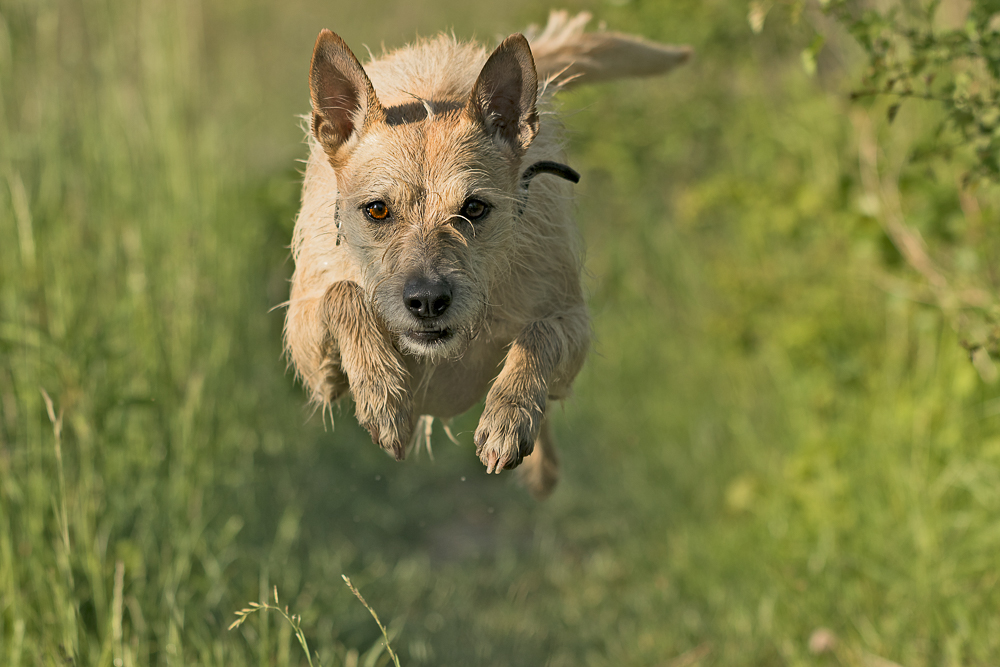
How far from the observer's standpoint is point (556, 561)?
17.8 feet

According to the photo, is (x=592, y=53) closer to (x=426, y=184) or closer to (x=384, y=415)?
(x=426, y=184)

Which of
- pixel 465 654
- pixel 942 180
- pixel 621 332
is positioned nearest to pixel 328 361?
pixel 465 654

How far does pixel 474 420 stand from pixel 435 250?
14.5 feet

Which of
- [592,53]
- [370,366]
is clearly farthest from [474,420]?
[370,366]

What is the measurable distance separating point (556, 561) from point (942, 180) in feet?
10.2

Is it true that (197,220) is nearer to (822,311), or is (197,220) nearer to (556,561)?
(556,561)

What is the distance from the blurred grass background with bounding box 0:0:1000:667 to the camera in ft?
11.6

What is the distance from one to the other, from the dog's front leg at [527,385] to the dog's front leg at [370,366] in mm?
242

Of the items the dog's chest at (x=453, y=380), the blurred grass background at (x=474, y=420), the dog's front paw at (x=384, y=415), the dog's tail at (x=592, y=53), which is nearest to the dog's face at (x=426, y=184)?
the dog's front paw at (x=384, y=415)

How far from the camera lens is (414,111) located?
2.38 m

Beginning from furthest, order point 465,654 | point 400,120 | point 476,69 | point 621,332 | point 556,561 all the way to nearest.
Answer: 1. point 621,332
2. point 556,561
3. point 465,654
4. point 476,69
5. point 400,120

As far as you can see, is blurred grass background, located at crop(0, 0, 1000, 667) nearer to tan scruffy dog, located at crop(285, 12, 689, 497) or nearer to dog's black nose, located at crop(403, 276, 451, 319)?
tan scruffy dog, located at crop(285, 12, 689, 497)

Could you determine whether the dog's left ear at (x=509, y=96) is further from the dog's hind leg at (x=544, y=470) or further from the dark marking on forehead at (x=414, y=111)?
the dog's hind leg at (x=544, y=470)

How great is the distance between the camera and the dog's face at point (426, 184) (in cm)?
218
